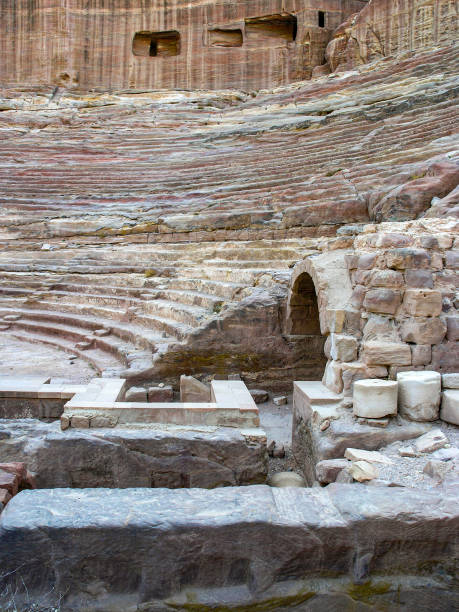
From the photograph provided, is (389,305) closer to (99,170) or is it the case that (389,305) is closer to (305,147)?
(305,147)

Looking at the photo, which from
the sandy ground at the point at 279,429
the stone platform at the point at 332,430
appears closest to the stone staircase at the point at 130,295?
the sandy ground at the point at 279,429

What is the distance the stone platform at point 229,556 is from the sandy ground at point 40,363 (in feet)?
9.77

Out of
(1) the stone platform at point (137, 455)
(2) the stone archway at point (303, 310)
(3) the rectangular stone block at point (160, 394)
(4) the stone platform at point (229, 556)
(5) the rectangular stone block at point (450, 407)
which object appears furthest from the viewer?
(2) the stone archway at point (303, 310)

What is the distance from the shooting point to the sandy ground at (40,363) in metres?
5.43

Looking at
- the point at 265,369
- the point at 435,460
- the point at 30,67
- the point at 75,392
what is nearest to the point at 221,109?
the point at 30,67

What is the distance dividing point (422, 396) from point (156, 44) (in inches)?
917

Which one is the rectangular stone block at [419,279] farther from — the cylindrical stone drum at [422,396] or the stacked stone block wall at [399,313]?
the cylindrical stone drum at [422,396]

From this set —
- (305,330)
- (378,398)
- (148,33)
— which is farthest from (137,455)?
→ (148,33)

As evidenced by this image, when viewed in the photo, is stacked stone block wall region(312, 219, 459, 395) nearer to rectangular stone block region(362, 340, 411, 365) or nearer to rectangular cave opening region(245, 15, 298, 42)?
rectangular stone block region(362, 340, 411, 365)

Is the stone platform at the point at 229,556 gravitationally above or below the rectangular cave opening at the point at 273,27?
below

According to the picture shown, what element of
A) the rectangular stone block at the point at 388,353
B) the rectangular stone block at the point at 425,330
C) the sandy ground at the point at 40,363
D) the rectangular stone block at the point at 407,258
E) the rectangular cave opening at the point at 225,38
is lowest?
the sandy ground at the point at 40,363

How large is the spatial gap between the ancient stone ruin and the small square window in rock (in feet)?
31.9

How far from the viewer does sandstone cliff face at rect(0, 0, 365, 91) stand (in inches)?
819

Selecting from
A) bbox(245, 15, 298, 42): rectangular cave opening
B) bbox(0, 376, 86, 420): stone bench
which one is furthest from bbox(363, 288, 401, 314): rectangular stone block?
bbox(245, 15, 298, 42): rectangular cave opening
